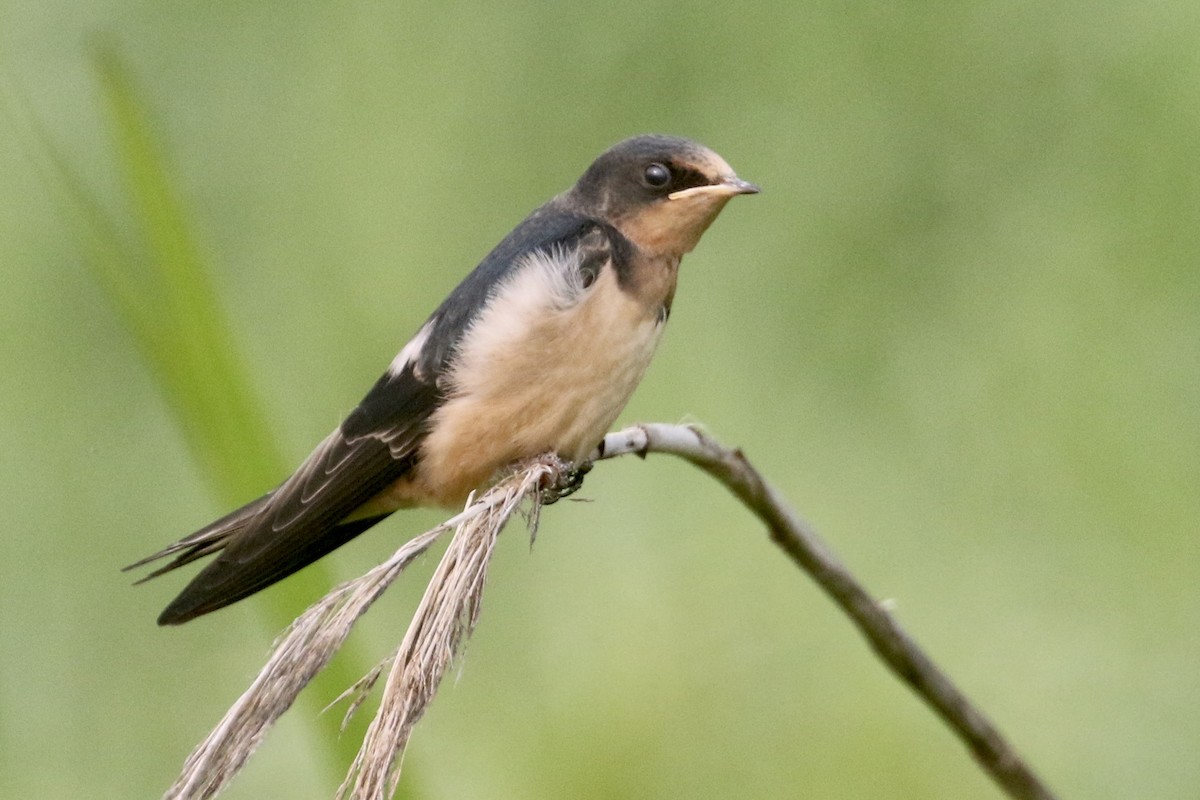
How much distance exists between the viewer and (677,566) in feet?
10.8

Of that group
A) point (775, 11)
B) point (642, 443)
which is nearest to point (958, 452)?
point (775, 11)

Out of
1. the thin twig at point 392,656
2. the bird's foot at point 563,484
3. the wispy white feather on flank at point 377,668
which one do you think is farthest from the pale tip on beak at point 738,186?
the wispy white feather on flank at point 377,668

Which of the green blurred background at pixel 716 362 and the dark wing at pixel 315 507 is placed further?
the green blurred background at pixel 716 362

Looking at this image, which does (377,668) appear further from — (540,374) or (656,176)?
(656,176)

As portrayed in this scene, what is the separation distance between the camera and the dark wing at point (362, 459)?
1781 mm

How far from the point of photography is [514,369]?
1844 mm

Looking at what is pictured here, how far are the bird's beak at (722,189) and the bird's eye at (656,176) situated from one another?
0.02 meters

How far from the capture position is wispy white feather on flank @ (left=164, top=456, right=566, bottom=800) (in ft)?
3.49

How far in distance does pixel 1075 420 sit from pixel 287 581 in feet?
8.85

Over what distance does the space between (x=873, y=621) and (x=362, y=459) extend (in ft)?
2.30

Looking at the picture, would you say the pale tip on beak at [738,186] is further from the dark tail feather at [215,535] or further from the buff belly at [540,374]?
the dark tail feather at [215,535]

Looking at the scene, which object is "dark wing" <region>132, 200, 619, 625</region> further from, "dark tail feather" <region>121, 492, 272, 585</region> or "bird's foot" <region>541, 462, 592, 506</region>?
"bird's foot" <region>541, 462, 592, 506</region>

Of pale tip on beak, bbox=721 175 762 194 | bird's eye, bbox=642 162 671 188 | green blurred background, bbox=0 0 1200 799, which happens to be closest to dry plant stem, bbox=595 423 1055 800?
pale tip on beak, bbox=721 175 762 194

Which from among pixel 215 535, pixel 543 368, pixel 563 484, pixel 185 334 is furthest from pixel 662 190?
pixel 185 334
